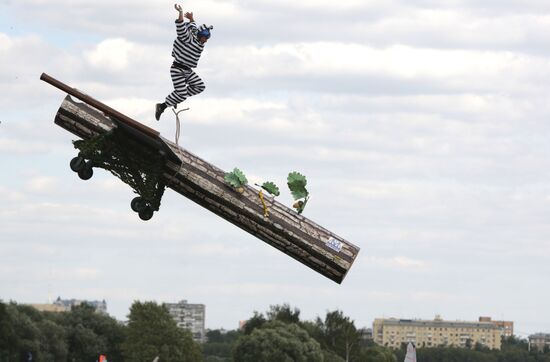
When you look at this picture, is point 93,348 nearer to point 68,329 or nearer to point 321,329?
point 68,329

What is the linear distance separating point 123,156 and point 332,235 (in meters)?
3.65

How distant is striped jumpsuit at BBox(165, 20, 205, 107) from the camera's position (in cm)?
2219

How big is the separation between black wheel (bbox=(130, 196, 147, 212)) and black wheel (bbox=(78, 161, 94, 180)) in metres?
0.83

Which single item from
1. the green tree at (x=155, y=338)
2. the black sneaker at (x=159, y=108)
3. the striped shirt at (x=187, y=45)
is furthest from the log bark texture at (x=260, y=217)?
the green tree at (x=155, y=338)

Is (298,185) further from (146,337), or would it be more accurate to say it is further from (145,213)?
(146,337)

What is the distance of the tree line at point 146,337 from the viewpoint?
13262 cm

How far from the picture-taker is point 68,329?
529 feet

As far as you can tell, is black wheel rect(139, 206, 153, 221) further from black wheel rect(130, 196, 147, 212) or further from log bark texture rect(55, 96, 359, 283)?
log bark texture rect(55, 96, 359, 283)

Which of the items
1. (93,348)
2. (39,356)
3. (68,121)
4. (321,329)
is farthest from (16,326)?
(68,121)

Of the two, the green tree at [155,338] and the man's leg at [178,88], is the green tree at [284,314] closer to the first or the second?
the green tree at [155,338]

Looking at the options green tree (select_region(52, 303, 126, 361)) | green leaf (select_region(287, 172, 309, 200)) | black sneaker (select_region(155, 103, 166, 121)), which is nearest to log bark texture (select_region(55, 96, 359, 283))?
green leaf (select_region(287, 172, 309, 200))

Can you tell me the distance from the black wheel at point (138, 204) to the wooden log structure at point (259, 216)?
54 cm

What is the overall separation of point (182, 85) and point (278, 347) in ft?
346

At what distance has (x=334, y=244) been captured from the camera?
22.4 metres
